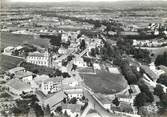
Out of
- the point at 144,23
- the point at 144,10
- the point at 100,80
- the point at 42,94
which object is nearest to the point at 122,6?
the point at 144,10

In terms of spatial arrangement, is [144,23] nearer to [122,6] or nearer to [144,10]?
[144,10]

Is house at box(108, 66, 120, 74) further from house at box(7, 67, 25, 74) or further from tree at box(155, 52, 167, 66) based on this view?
house at box(7, 67, 25, 74)

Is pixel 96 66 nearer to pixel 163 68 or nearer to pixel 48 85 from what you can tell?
pixel 48 85

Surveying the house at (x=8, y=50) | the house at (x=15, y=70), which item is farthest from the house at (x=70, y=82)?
the house at (x=8, y=50)

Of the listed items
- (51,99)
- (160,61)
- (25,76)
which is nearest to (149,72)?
(160,61)

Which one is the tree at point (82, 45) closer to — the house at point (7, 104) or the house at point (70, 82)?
the house at point (70, 82)

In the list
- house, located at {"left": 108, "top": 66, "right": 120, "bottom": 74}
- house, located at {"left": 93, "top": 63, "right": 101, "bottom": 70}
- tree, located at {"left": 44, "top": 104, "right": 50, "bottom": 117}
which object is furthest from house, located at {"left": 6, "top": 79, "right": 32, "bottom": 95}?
house, located at {"left": 108, "top": 66, "right": 120, "bottom": 74}
